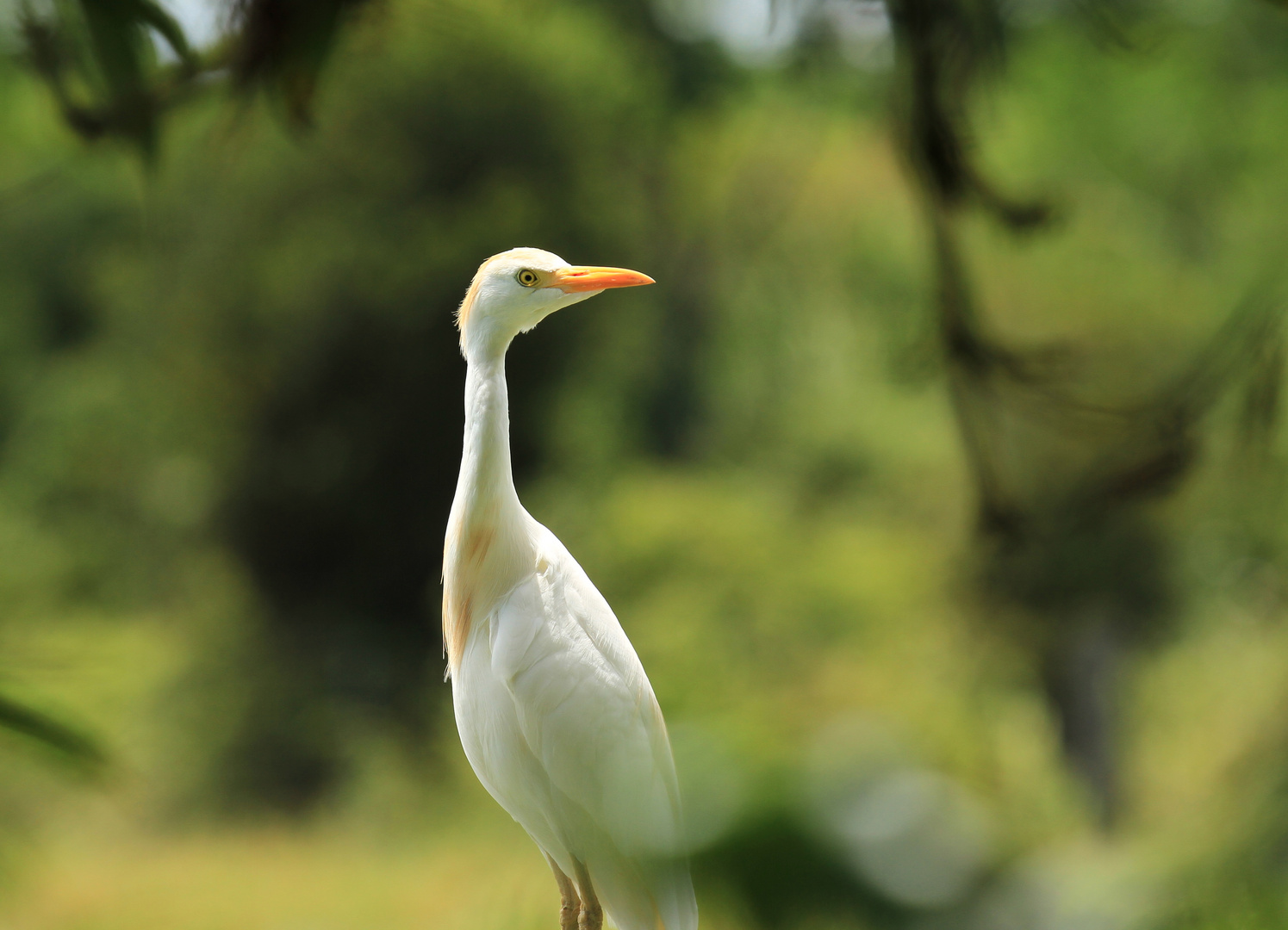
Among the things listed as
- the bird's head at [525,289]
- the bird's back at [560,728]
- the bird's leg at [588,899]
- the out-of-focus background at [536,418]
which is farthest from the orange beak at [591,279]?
the out-of-focus background at [536,418]

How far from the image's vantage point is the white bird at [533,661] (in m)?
0.77

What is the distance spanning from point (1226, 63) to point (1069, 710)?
2182 millimetres

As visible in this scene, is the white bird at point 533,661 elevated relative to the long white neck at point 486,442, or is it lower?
lower

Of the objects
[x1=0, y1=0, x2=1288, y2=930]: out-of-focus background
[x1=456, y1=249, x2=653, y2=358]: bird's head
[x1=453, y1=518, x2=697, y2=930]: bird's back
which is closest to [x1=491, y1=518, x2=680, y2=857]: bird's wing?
[x1=453, y1=518, x2=697, y2=930]: bird's back

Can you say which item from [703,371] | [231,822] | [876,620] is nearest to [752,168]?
[703,371]

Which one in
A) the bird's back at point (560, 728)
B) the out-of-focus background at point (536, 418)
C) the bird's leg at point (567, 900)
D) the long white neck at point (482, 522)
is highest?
the long white neck at point (482, 522)

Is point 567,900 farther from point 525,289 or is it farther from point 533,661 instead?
point 525,289

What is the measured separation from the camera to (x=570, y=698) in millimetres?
827

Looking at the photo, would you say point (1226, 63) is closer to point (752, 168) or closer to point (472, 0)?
point (472, 0)

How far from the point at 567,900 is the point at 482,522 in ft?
1.19

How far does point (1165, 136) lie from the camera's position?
3.42 metres

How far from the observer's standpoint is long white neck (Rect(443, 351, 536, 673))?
0.77m

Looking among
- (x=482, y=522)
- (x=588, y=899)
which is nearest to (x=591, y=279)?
(x=482, y=522)

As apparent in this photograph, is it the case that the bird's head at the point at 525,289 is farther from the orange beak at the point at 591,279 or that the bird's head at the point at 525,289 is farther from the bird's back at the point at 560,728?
the bird's back at the point at 560,728
